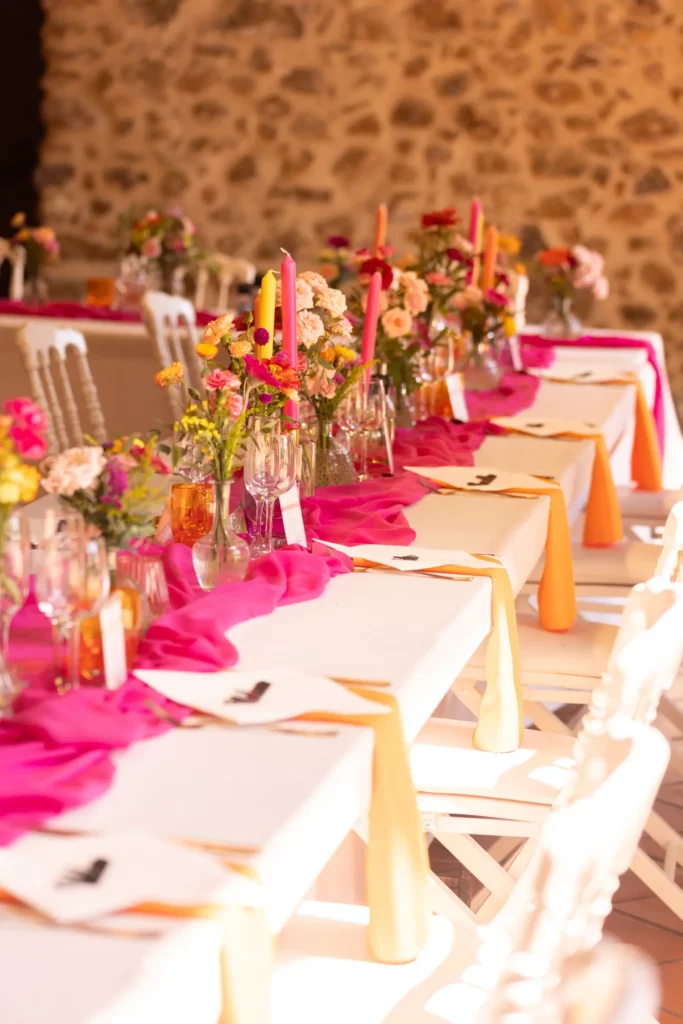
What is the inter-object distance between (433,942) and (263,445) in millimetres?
686

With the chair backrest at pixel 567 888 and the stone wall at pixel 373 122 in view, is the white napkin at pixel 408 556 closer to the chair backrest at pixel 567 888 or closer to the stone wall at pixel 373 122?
the chair backrest at pixel 567 888

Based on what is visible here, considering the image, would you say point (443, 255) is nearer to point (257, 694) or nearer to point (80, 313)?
point (80, 313)

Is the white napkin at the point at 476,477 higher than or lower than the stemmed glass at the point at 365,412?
lower

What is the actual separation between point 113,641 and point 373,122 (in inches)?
234

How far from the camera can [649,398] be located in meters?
4.34

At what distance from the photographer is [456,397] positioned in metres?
3.01

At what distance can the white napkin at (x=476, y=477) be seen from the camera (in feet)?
7.77

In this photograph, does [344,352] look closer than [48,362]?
Yes

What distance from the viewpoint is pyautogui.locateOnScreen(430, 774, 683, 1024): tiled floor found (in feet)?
7.55

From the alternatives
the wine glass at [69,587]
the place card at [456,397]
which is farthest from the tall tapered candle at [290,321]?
the place card at [456,397]

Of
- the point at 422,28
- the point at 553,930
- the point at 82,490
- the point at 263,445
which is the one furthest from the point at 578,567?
the point at 422,28

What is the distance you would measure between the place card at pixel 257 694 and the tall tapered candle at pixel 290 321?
607 mm

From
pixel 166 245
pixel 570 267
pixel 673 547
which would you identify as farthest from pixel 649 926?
pixel 166 245

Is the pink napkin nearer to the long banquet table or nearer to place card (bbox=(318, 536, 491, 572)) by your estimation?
the long banquet table
